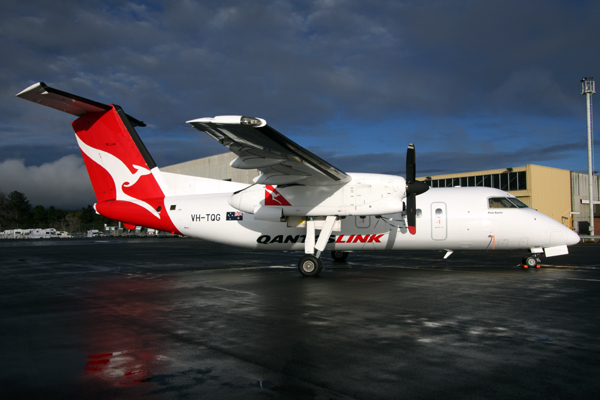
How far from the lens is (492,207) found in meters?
14.0

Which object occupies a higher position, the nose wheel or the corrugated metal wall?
the corrugated metal wall

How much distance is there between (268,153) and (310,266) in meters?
3.97

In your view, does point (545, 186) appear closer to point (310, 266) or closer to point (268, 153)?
point (310, 266)

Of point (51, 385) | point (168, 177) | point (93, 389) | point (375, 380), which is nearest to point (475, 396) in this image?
point (375, 380)

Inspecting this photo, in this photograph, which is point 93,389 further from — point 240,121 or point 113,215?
point 113,215

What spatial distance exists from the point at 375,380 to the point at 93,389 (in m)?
2.81

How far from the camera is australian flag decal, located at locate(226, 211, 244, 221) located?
47.9ft

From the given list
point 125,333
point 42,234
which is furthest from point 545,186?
point 42,234

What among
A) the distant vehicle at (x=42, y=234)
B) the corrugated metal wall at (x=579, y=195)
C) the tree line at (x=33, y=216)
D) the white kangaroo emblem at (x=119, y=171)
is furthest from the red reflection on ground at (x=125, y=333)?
the tree line at (x=33, y=216)

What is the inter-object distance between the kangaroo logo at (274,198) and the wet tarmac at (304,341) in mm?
3202

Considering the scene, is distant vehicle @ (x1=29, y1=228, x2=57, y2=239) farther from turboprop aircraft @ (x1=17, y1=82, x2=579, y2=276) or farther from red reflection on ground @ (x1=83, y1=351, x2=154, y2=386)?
red reflection on ground @ (x1=83, y1=351, x2=154, y2=386)

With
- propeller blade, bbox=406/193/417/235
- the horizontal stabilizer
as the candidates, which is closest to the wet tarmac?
propeller blade, bbox=406/193/417/235

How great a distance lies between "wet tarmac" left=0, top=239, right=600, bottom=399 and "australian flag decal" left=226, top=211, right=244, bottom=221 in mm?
4380

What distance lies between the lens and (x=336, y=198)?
12422 millimetres
